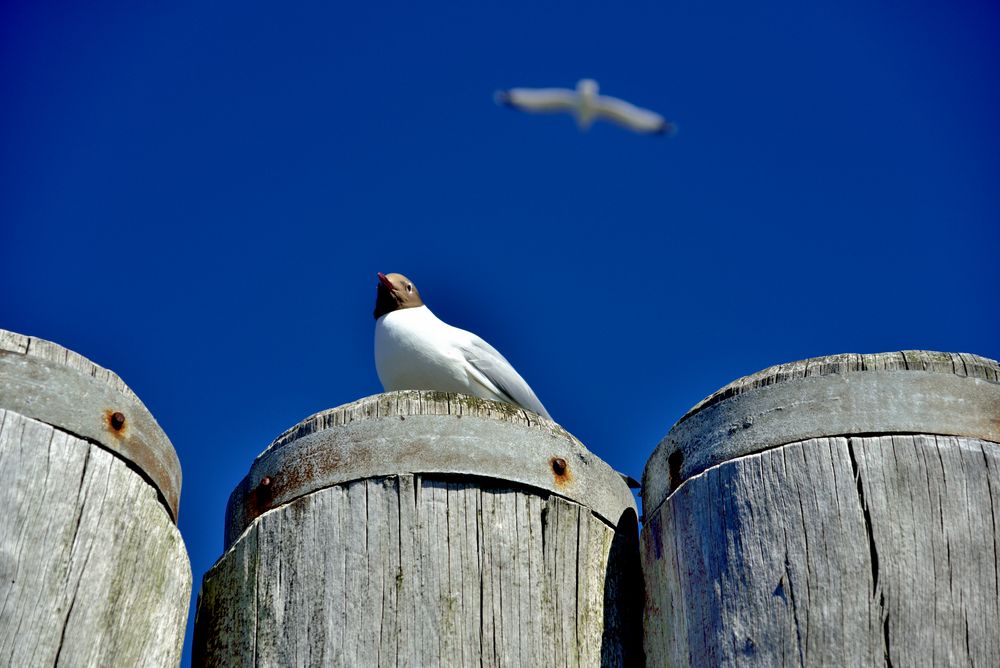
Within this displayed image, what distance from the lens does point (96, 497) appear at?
3434mm

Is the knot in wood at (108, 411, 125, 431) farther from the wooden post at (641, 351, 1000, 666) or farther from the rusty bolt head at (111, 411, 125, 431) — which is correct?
the wooden post at (641, 351, 1000, 666)

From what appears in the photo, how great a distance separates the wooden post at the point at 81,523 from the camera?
126 inches

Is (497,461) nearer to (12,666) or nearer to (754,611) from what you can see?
(754,611)

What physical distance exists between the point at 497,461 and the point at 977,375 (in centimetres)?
134

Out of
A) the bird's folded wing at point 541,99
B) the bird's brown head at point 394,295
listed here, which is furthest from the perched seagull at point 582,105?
the bird's brown head at point 394,295

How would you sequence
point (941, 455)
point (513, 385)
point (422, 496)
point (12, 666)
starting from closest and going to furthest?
point (12, 666) < point (941, 455) < point (422, 496) < point (513, 385)

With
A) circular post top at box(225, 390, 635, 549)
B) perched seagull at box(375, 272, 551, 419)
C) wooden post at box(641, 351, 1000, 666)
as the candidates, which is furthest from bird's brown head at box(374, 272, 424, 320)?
wooden post at box(641, 351, 1000, 666)

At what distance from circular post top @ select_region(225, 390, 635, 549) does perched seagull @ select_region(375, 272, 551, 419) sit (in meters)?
1.73

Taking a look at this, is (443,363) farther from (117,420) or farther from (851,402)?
(851,402)

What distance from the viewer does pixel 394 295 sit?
6438 millimetres

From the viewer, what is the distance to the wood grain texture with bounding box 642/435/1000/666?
305 cm

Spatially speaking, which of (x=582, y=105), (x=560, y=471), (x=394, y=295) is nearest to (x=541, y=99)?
(x=582, y=105)

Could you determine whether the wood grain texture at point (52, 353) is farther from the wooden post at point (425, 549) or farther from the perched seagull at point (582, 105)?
the perched seagull at point (582, 105)

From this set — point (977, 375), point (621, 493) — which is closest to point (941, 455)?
point (977, 375)
